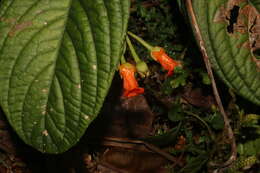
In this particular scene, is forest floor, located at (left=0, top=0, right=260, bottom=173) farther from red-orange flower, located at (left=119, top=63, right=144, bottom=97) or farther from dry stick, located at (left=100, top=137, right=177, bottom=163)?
red-orange flower, located at (left=119, top=63, right=144, bottom=97)

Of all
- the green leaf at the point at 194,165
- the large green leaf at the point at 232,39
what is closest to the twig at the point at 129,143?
the green leaf at the point at 194,165

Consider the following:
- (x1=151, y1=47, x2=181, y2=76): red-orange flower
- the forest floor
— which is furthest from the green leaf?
(x1=151, y1=47, x2=181, y2=76): red-orange flower

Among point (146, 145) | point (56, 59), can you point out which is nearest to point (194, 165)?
point (146, 145)

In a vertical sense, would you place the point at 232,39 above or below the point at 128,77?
above

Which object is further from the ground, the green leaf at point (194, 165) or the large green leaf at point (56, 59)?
the large green leaf at point (56, 59)

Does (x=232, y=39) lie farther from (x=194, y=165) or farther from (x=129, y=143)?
(x=129, y=143)

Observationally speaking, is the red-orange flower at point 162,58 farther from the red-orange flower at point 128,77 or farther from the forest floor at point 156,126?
the forest floor at point 156,126

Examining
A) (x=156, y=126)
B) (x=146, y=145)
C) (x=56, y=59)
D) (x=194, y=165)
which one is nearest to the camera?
(x=56, y=59)
